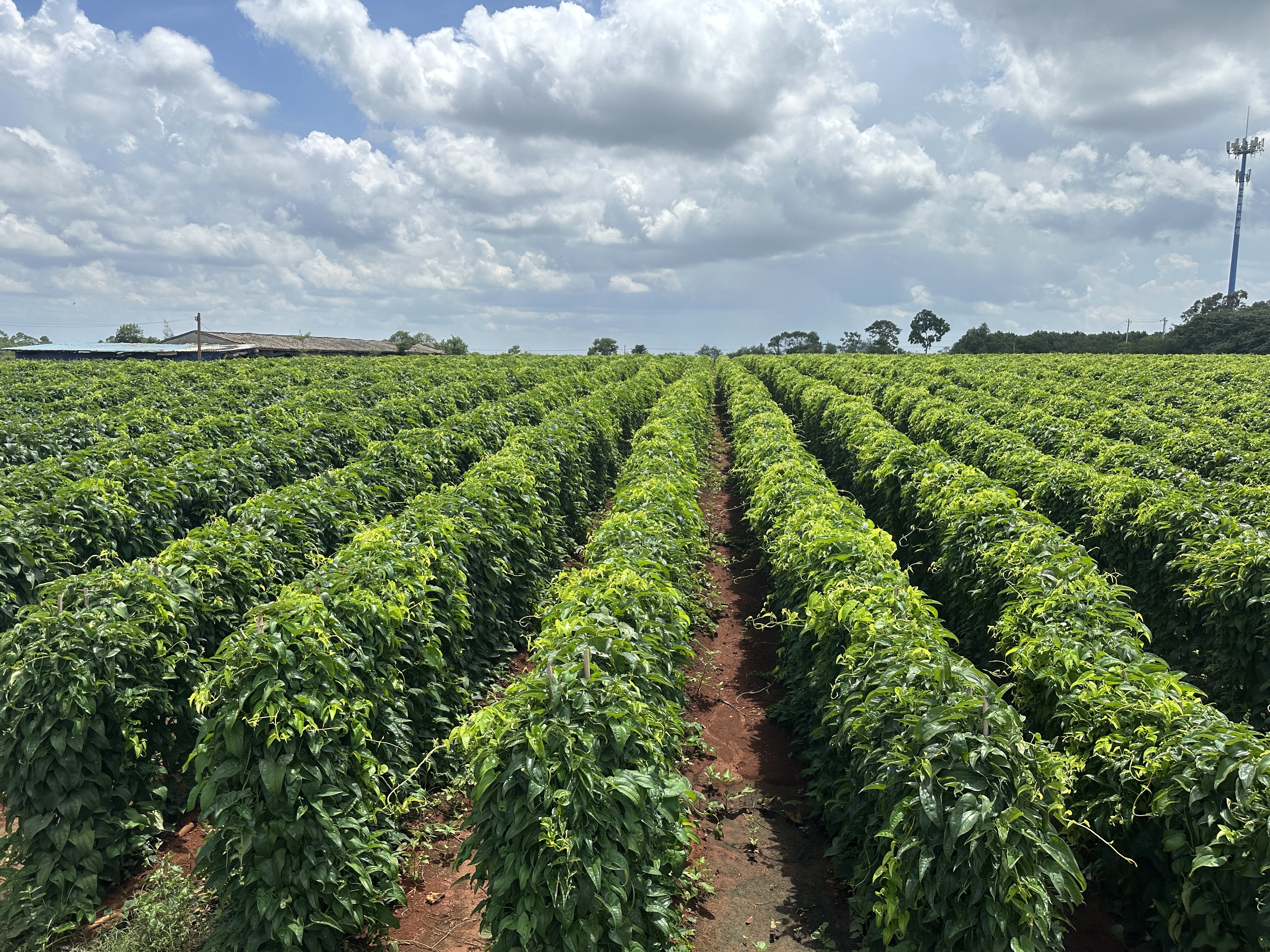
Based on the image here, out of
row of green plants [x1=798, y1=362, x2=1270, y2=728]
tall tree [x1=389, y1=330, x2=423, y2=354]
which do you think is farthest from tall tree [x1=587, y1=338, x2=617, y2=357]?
row of green plants [x1=798, y1=362, x2=1270, y2=728]

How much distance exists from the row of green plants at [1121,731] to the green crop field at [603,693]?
0.02 meters

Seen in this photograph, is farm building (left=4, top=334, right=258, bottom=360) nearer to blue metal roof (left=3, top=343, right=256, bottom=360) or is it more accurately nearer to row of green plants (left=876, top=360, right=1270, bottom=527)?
blue metal roof (left=3, top=343, right=256, bottom=360)

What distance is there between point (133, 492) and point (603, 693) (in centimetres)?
836

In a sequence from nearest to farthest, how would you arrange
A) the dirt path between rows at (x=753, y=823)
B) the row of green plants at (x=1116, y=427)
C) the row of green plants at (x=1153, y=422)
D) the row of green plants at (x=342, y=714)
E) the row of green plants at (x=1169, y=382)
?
the row of green plants at (x=342, y=714) → the dirt path between rows at (x=753, y=823) → the row of green plants at (x=1116, y=427) → the row of green plants at (x=1153, y=422) → the row of green plants at (x=1169, y=382)

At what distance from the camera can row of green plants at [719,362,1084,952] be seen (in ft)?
12.0

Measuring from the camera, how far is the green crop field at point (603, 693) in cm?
382

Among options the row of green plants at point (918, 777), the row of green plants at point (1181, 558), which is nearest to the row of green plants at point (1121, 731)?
the row of green plants at point (918, 777)

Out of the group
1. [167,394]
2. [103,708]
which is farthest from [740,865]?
[167,394]

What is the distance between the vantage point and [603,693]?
167 inches

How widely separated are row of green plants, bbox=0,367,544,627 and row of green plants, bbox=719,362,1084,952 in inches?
261

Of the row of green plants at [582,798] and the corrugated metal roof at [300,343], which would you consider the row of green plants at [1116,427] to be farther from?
the corrugated metal roof at [300,343]

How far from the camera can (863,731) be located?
4.66m

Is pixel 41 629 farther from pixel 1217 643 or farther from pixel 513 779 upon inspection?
pixel 1217 643

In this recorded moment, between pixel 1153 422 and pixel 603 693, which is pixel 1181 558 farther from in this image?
pixel 1153 422
